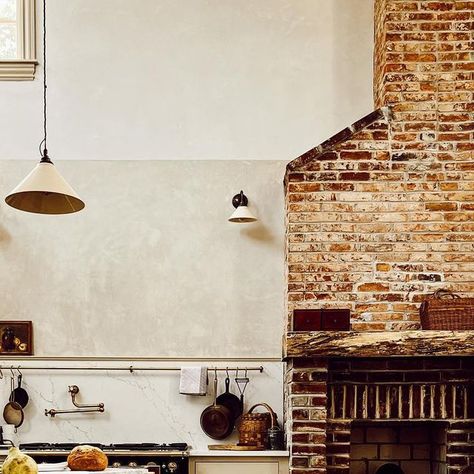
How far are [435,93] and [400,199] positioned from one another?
0.75m

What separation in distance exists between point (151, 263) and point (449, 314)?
2245 mm

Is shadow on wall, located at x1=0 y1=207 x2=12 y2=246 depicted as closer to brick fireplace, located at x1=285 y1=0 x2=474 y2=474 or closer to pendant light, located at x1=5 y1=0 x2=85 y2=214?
pendant light, located at x1=5 y1=0 x2=85 y2=214

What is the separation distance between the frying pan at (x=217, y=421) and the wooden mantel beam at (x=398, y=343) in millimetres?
1238

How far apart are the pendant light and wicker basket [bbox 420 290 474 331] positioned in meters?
2.23

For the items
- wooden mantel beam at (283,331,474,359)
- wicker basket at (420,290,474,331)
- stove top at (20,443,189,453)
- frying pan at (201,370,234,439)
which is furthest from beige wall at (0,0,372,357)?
wicker basket at (420,290,474,331)

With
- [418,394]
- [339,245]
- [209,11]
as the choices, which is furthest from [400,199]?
[209,11]

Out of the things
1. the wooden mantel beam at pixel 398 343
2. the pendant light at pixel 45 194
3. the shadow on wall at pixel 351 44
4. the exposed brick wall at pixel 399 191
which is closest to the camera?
the pendant light at pixel 45 194

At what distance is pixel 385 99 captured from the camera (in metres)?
5.59

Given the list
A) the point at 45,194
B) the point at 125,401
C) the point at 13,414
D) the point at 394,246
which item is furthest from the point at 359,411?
the point at 13,414

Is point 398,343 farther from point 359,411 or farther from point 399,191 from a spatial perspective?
point 399,191

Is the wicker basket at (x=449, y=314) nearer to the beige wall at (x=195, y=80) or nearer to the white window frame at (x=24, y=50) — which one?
the beige wall at (x=195, y=80)

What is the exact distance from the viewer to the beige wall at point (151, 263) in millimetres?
6145

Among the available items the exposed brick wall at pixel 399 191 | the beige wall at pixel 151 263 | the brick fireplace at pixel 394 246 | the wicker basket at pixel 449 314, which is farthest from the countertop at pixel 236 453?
the wicker basket at pixel 449 314

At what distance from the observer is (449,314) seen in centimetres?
511
